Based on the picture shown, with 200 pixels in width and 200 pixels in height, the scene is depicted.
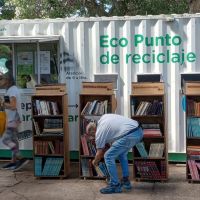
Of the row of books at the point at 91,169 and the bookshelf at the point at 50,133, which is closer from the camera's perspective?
the row of books at the point at 91,169

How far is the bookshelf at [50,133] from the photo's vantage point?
364 inches

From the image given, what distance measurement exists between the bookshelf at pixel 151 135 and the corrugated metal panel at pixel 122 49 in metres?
0.95

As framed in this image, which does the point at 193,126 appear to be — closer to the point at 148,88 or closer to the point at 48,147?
the point at 148,88

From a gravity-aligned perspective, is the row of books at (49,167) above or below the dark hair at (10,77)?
below

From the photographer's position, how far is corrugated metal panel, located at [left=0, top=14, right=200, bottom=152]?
32.0 feet

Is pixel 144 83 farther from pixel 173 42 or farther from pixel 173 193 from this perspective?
pixel 173 193

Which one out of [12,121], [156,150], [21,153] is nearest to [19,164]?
[21,153]

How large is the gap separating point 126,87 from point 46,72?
1.73 meters

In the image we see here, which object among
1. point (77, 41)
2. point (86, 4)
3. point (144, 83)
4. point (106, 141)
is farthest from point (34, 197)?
point (86, 4)

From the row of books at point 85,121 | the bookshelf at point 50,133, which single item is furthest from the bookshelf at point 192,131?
the bookshelf at point 50,133

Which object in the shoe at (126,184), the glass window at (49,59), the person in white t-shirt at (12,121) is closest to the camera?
the shoe at (126,184)

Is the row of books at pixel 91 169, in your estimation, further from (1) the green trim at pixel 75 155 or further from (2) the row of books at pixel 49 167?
(1) the green trim at pixel 75 155

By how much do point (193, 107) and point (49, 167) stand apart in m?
2.84

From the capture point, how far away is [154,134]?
881 cm
